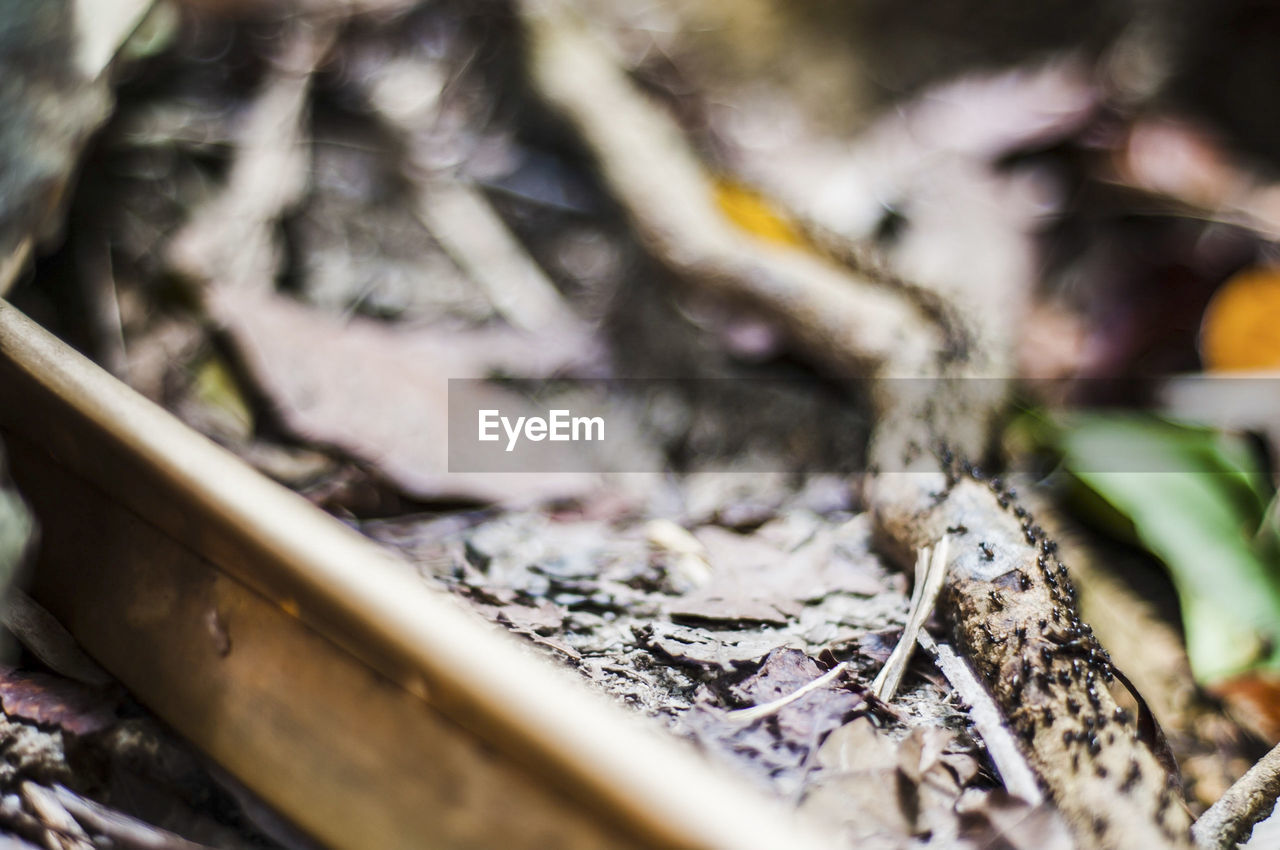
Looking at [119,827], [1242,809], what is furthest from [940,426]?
[119,827]

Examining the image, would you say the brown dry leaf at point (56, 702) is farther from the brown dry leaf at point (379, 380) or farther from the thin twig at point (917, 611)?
the thin twig at point (917, 611)

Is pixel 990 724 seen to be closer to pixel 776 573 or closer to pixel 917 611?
pixel 917 611

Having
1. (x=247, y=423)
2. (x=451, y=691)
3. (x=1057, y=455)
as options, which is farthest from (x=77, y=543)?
(x=1057, y=455)

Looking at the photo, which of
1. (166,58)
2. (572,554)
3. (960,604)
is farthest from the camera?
(166,58)

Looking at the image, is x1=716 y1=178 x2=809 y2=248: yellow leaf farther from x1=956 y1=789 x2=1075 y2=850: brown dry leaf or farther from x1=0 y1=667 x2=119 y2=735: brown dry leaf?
x1=0 y1=667 x2=119 y2=735: brown dry leaf

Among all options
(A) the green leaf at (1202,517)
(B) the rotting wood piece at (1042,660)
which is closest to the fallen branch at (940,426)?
(B) the rotting wood piece at (1042,660)

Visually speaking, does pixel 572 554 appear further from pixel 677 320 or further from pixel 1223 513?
pixel 1223 513
